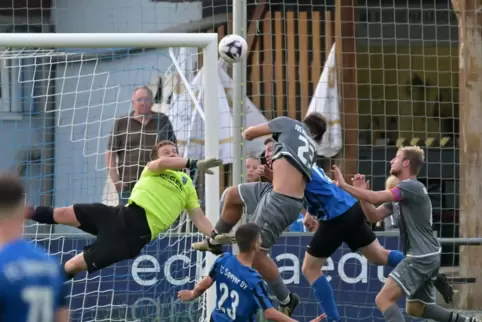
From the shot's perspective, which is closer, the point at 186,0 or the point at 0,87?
the point at 0,87

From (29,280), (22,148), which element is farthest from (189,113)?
(29,280)

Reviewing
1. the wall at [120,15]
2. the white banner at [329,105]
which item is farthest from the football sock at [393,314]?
the wall at [120,15]

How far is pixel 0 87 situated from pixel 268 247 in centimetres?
382

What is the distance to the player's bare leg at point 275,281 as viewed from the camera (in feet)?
33.4

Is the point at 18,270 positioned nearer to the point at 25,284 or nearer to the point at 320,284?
the point at 25,284

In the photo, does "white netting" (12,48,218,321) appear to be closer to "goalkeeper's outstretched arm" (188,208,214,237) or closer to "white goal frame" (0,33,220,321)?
"white goal frame" (0,33,220,321)

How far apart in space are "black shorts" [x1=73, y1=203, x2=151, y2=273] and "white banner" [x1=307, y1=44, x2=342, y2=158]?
10.5 feet

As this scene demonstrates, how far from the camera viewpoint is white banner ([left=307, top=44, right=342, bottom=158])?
41.8ft

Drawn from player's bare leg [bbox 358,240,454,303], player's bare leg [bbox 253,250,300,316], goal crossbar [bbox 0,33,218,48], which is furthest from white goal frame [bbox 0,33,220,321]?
player's bare leg [bbox 358,240,454,303]

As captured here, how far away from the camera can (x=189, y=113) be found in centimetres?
1148

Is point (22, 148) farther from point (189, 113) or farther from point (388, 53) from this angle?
point (388, 53)

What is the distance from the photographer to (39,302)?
209 inches

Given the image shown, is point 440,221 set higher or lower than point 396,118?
lower

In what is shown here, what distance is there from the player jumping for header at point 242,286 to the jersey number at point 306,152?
115 cm
